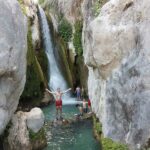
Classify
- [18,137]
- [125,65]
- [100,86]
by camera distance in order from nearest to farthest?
1. [125,65]
2. [18,137]
3. [100,86]

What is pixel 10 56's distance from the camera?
15875 mm

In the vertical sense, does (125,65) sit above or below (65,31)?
below

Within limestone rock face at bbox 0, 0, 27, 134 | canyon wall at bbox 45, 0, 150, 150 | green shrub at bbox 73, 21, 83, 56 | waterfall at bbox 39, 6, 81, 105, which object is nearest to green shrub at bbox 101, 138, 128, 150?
canyon wall at bbox 45, 0, 150, 150

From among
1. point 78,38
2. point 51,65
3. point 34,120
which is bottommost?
point 34,120

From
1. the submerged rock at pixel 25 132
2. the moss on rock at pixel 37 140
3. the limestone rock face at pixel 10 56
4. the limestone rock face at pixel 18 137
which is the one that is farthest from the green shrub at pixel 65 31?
the limestone rock face at pixel 18 137

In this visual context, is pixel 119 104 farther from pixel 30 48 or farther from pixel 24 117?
pixel 30 48

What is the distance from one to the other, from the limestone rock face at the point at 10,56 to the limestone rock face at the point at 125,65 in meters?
2.91

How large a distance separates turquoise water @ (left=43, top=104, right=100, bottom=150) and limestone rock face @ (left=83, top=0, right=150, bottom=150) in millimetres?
3804

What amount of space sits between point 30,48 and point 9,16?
12.4 m

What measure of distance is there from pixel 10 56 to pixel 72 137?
623cm

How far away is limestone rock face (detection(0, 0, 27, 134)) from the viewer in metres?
15.7

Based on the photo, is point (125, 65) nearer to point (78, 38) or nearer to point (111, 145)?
point (111, 145)

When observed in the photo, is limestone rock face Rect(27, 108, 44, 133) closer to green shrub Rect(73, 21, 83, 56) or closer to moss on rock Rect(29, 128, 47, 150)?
moss on rock Rect(29, 128, 47, 150)

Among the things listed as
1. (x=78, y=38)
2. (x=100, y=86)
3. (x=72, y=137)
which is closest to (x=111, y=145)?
(x=100, y=86)
